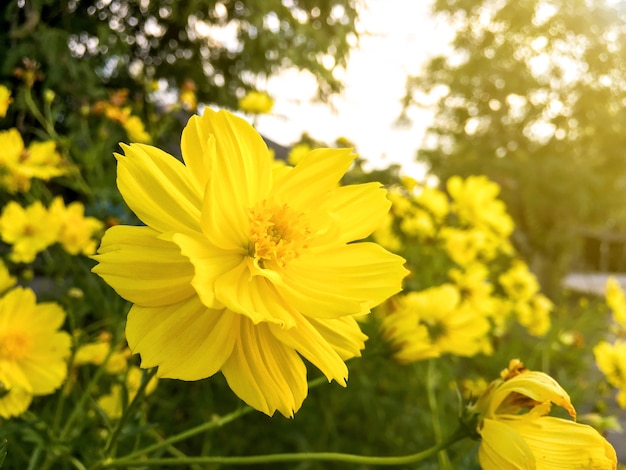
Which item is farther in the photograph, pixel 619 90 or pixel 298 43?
pixel 619 90

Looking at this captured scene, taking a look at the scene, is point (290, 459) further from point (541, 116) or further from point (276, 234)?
point (541, 116)

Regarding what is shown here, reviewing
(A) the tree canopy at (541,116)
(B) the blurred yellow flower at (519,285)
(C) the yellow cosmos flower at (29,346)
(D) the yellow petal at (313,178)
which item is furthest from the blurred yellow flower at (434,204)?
(A) the tree canopy at (541,116)

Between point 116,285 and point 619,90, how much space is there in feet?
29.3

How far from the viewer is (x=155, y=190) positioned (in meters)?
0.42

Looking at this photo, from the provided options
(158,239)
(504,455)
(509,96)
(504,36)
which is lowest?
(509,96)

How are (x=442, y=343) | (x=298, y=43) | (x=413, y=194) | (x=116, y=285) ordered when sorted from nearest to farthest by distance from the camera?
(x=116, y=285) < (x=442, y=343) < (x=413, y=194) < (x=298, y=43)

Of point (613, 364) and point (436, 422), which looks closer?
point (436, 422)

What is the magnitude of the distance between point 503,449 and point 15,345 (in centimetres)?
57

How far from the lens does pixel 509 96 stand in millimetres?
8203

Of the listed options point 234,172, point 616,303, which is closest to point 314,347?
point 234,172

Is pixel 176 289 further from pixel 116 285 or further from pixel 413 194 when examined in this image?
pixel 413 194

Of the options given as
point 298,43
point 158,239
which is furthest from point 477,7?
point 158,239

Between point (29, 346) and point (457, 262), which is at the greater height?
point (29, 346)

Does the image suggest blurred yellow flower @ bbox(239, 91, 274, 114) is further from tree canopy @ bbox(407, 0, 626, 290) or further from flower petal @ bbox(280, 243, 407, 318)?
tree canopy @ bbox(407, 0, 626, 290)
